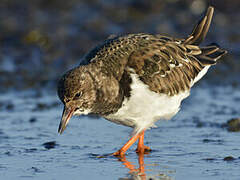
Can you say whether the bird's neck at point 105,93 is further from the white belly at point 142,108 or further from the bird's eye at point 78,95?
the bird's eye at point 78,95

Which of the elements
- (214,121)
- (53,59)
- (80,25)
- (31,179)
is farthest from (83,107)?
(80,25)

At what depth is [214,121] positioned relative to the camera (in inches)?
253

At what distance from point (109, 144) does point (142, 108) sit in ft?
2.61

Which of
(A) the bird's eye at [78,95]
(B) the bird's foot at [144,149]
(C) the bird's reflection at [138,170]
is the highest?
(A) the bird's eye at [78,95]

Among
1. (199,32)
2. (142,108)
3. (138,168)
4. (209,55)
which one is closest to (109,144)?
(142,108)

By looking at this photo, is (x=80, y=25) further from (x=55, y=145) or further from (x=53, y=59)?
(x=55, y=145)

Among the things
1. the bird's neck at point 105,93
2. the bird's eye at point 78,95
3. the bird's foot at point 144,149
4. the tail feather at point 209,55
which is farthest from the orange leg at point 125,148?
the tail feather at point 209,55

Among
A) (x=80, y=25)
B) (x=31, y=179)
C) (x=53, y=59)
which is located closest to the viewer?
(x=31, y=179)

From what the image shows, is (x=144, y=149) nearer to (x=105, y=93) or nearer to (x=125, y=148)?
(x=125, y=148)

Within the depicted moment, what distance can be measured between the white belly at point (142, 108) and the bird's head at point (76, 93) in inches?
13.2

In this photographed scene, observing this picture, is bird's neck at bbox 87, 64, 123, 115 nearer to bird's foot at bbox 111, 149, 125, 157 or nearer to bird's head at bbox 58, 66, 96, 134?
bird's head at bbox 58, 66, 96, 134

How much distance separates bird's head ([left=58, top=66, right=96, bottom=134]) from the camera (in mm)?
4676

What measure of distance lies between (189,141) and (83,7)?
211 inches

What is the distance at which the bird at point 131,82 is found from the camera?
15.8ft
